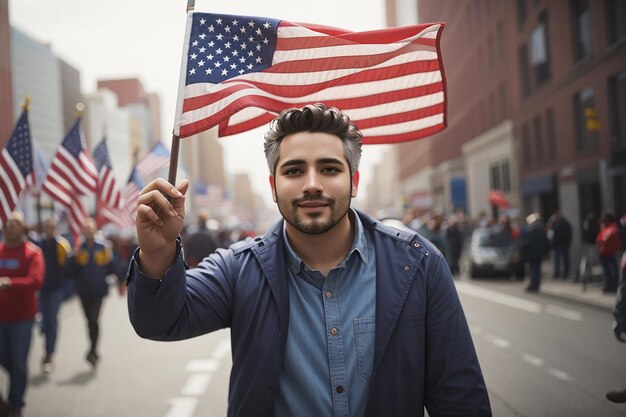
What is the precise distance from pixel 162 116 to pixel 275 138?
143322 mm

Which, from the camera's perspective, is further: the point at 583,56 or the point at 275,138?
the point at 583,56

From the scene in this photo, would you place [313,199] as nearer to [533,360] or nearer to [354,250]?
[354,250]

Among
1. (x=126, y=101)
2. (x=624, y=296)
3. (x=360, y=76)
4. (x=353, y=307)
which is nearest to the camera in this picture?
(x=353, y=307)

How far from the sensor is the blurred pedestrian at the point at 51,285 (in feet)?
28.2

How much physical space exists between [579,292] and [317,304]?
13988 mm

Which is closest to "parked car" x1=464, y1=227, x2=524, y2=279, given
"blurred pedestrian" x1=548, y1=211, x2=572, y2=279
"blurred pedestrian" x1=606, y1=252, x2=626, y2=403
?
"blurred pedestrian" x1=548, y1=211, x2=572, y2=279

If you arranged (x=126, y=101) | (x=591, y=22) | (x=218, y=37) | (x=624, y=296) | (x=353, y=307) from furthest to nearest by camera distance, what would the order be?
(x=126, y=101) < (x=591, y=22) < (x=624, y=296) < (x=218, y=37) < (x=353, y=307)

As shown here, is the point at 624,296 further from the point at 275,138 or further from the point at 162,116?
the point at 162,116

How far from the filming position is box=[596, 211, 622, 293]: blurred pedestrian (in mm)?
14578

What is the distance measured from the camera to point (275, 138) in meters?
2.59

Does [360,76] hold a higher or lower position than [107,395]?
higher

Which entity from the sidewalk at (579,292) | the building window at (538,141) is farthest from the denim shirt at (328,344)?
the building window at (538,141)

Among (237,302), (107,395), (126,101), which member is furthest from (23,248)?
(126,101)

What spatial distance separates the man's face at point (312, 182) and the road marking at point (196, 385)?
16.1 feet
